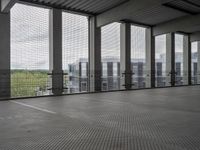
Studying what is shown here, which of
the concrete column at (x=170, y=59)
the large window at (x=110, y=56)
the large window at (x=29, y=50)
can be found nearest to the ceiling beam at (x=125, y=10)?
the large window at (x=110, y=56)

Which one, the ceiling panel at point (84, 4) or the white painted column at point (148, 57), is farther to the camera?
the white painted column at point (148, 57)

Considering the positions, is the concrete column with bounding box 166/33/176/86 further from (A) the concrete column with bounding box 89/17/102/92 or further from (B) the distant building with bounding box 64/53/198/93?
(A) the concrete column with bounding box 89/17/102/92

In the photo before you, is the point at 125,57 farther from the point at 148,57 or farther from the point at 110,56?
the point at 148,57

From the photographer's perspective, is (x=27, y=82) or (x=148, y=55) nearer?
(x=27, y=82)

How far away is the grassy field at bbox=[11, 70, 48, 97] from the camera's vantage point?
870 centimetres

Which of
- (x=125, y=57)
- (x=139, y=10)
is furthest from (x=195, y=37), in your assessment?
(x=139, y=10)

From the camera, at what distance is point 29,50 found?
9.84 meters

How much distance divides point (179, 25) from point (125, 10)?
160 inches

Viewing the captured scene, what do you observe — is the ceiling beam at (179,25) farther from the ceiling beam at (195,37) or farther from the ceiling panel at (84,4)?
the ceiling panel at (84,4)

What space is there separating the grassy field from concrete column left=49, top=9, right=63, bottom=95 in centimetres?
44

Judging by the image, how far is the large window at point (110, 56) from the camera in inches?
480

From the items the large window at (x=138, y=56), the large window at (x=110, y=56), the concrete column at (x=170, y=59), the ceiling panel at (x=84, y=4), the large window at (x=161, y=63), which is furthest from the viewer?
the concrete column at (x=170, y=59)

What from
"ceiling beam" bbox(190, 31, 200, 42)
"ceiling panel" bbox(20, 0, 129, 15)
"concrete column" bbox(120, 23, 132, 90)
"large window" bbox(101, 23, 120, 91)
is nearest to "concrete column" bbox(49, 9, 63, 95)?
"ceiling panel" bbox(20, 0, 129, 15)

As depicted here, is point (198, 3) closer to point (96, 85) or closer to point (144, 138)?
point (96, 85)
